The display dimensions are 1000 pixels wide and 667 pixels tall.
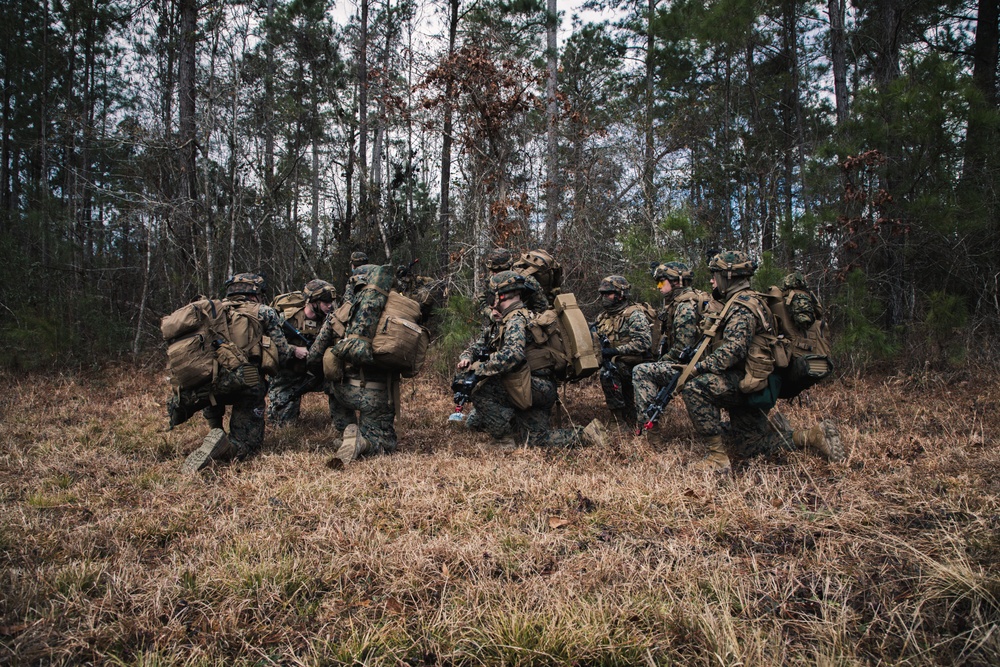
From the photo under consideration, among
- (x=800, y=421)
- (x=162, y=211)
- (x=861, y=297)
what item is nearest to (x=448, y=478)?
(x=800, y=421)

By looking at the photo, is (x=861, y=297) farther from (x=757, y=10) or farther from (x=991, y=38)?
(x=991, y=38)

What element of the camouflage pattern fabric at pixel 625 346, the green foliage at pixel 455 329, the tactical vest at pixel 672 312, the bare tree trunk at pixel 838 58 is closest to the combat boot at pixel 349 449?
the camouflage pattern fabric at pixel 625 346

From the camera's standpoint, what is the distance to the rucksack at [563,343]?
19.8 ft

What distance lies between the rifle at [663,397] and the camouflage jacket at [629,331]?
2.85 feet

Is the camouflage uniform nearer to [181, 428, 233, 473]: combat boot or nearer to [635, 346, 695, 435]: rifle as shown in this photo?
[635, 346, 695, 435]: rifle

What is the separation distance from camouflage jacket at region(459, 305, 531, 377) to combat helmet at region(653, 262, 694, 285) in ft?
5.95

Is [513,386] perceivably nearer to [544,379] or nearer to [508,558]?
[544,379]

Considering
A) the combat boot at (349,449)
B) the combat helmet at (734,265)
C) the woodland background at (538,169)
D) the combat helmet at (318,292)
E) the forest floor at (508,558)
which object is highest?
the woodland background at (538,169)

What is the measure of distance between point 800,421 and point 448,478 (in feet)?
13.9

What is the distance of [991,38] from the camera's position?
10656mm

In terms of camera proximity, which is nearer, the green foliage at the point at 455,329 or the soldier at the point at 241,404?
the soldier at the point at 241,404

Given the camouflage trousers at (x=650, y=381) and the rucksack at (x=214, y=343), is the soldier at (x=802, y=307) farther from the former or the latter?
the rucksack at (x=214, y=343)

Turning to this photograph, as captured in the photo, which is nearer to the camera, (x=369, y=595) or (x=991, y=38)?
(x=369, y=595)

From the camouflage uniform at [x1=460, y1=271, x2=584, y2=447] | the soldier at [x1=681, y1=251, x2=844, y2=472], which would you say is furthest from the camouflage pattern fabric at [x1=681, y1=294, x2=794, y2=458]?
the camouflage uniform at [x1=460, y1=271, x2=584, y2=447]
